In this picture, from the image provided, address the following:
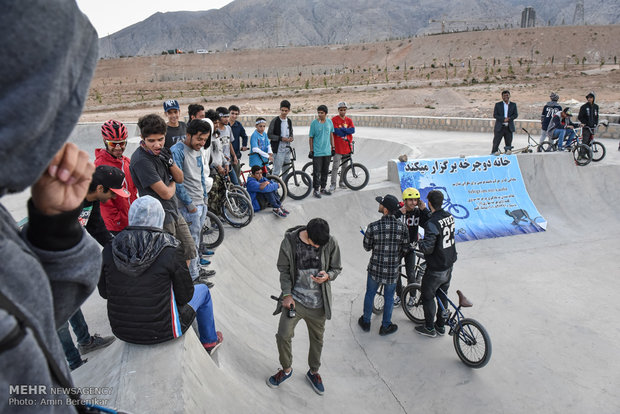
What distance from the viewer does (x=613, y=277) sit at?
7.16 m

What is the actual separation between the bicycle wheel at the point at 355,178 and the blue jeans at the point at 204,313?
5930mm

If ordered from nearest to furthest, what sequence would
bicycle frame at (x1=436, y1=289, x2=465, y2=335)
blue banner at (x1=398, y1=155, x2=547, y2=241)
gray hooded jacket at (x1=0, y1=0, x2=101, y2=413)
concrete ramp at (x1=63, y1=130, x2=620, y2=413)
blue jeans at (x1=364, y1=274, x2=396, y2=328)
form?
gray hooded jacket at (x1=0, y1=0, x2=101, y2=413) < concrete ramp at (x1=63, y1=130, x2=620, y2=413) < bicycle frame at (x1=436, y1=289, x2=465, y2=335) < blue jeans at (x1=364, y1=274, x2=396, y2=328) < blue banner at (x1=398, y1=155, x2=547, y2=241)

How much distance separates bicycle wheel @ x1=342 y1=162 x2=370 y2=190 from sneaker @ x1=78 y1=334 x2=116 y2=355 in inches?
242

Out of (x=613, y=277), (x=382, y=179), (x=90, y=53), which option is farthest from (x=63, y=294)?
(x=382, y=179)

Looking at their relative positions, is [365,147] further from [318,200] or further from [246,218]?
[246,218]

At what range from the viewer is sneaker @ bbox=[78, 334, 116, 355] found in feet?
14.1

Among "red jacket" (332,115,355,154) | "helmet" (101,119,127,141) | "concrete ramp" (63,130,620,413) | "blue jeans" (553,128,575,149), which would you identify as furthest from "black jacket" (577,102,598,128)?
"helmet" (101,119,127,141)

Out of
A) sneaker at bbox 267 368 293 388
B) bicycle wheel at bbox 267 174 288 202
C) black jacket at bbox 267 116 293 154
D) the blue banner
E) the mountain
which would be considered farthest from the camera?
the mountain

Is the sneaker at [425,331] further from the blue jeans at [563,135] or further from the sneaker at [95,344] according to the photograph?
the blue jeans at [563,135]

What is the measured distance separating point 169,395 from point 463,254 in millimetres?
6939

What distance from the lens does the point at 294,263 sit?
3.99 meters

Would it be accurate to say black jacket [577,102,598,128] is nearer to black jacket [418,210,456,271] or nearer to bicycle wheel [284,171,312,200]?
bicycle wheel [284,171,312,200]

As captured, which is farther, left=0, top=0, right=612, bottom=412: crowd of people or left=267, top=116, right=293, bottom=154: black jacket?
left=267, top=116, right=293, bottom=154: black jacket

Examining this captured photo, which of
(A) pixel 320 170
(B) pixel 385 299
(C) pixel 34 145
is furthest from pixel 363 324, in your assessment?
(C) pixel 34 145
